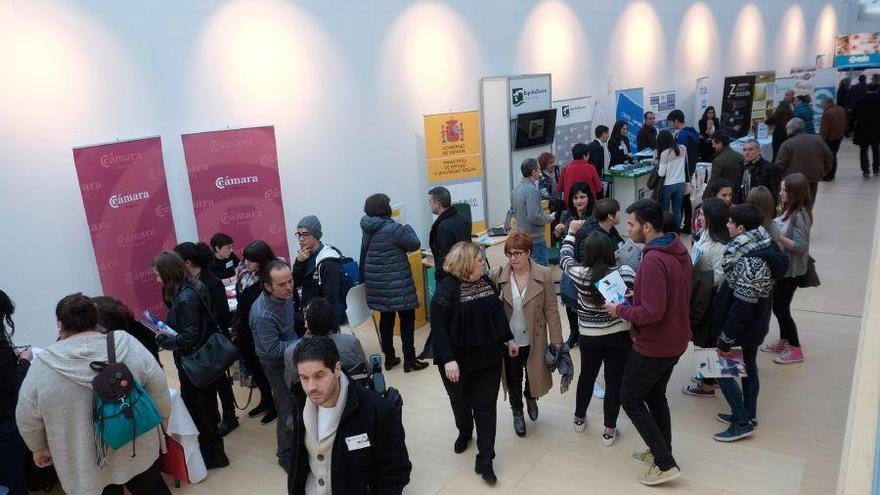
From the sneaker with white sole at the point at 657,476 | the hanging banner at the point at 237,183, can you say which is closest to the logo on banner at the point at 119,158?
the hanging banner at the point at 237,183

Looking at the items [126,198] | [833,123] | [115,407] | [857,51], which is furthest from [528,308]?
[857,51]

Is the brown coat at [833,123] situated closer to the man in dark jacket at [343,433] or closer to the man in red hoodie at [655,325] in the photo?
the man in red hoodie at [655,325]

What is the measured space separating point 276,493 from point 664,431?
222cm

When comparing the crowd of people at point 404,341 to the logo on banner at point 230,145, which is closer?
the crowd of people at point 404,341

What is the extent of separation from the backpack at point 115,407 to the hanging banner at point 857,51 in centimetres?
2280

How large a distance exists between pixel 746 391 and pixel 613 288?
128 cm

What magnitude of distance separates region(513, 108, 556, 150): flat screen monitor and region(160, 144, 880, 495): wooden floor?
3.67 metres

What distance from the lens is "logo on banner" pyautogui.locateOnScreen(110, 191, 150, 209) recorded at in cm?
499

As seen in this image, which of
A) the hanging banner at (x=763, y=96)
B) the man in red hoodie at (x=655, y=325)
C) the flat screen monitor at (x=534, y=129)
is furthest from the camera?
the hanging banner at (x=763, y=96)

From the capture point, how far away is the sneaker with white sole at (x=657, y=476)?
3388 mm

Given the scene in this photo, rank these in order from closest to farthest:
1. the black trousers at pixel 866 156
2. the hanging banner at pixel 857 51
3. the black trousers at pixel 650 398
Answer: the black trousers at pixel 650 398, the black trousers at pixel 866 156, the hanging banner at pixel 857 51

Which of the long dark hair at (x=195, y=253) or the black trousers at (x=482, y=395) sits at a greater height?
the long dark hair at (x=195, y=253)

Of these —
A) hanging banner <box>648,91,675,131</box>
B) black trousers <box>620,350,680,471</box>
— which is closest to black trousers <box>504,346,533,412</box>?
black trousers <box>620,350,680,471</box>

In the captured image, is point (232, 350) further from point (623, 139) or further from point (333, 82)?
point (623, 139)
